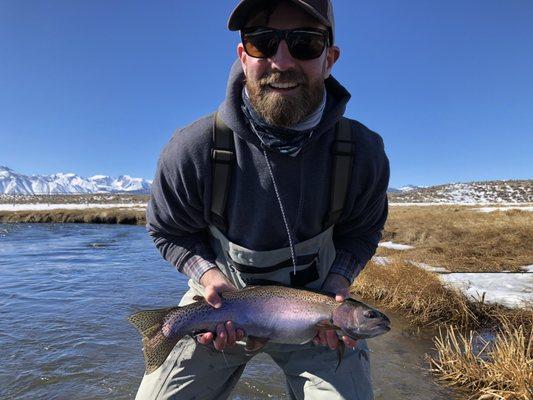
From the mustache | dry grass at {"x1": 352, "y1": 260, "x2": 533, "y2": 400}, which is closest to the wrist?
the mustache

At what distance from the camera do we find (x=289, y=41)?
2.63 meters

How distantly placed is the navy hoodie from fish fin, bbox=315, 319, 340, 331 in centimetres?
58

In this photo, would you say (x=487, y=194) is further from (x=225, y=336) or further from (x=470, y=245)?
(x=225, y=336)

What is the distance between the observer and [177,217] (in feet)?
9.61

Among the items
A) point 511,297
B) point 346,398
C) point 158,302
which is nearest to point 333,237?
point 346,398

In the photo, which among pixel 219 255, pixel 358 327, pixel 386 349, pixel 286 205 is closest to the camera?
pixel 358 327

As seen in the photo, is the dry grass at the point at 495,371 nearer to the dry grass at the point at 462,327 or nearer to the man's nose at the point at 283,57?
the dry grass at the point at 462,327

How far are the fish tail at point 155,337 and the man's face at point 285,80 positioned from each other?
1.48m

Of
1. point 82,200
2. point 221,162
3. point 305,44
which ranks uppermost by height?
point 305,44

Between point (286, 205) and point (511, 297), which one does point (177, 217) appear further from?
point (511, 297)

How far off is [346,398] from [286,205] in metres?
1.31

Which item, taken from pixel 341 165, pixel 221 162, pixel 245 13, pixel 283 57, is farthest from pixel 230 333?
pixel 245 13

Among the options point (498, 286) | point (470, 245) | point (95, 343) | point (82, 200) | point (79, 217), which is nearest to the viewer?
point (95, 343)

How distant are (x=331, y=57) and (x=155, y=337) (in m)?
2.27
